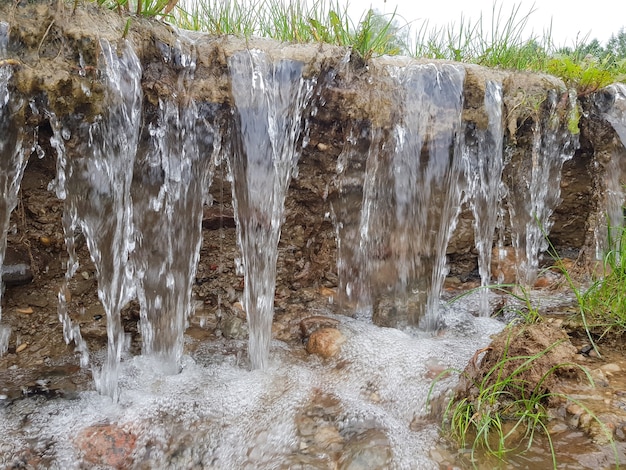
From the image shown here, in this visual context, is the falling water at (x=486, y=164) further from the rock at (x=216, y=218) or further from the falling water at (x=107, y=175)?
the falling water at (x=107, y=175)

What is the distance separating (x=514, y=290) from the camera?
3514mm

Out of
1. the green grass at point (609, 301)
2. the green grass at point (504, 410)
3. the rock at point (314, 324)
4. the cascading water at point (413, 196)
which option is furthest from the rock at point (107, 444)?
the green grass at point (609, 301)

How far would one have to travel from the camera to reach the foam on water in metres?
1.78

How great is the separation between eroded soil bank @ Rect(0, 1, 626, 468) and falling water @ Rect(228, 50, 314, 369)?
10 centimetres

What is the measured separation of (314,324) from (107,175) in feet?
4.99

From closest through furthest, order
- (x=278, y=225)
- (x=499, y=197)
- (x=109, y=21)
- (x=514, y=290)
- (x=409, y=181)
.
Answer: (x=109, y=21)
(x=278, y=225)
(x=409, y=181)
(x=499, y=197)
(x=514, y=290)

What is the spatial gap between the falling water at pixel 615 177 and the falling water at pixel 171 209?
3.06m

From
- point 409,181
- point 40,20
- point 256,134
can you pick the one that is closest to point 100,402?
point 256,134

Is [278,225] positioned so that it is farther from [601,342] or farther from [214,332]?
[601,342]

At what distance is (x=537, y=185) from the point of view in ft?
11.3

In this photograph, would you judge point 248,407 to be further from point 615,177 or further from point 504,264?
point 615,177

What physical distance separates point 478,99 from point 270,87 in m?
1.48

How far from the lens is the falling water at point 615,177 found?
337 cm

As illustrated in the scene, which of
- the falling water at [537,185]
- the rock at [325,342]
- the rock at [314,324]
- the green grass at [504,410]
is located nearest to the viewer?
the green grass at [504,410]
